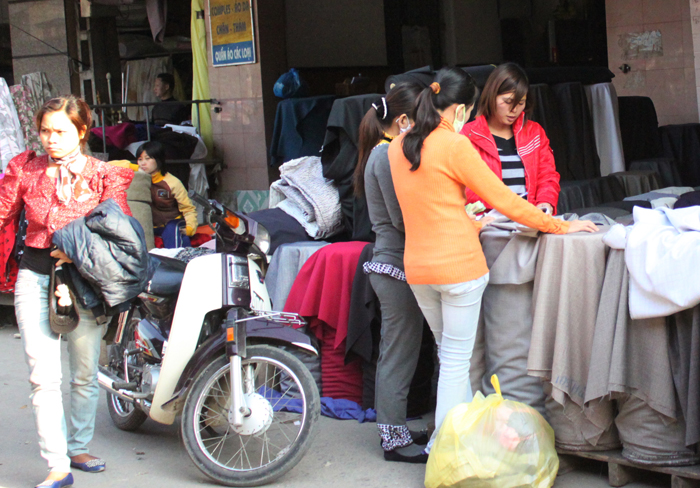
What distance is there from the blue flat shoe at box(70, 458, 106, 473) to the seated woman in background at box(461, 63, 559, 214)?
241cm

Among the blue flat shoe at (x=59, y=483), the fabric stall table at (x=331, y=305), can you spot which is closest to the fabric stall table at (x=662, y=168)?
the fabric stall table at (x=331, y=305)

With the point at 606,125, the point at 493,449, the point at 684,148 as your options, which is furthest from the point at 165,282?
the point at 684,148

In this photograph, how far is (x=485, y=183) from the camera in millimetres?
3449

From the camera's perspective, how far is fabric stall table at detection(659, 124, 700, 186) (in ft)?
25.2

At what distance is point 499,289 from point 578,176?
304 cm

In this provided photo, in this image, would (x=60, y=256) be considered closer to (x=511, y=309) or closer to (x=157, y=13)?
(x=511, y=309)

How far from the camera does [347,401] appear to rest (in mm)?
4883

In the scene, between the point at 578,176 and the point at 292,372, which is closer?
the point at 292,372

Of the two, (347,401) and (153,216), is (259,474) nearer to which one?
(347,401)

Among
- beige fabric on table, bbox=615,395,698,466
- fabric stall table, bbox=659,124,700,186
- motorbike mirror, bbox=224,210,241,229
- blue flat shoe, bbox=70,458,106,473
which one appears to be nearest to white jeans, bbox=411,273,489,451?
beige fabric on table, bbox=615,395,698,466

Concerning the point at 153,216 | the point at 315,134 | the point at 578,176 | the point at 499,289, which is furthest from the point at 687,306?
the point at 153,216

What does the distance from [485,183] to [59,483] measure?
2.43 metres

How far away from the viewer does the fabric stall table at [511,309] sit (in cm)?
374

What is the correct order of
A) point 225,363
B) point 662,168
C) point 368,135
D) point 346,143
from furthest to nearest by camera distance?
point 662,168 → point 346,143 → point 368,135 → point 225,363
